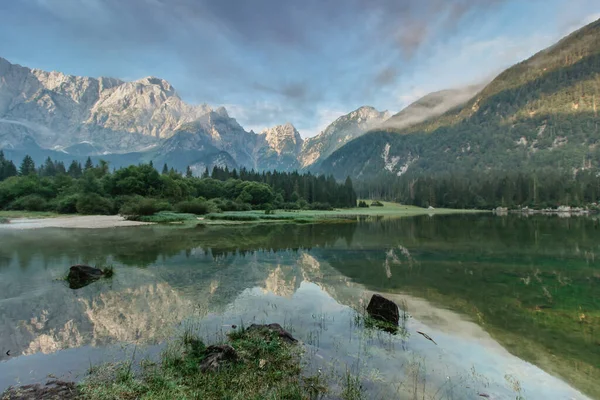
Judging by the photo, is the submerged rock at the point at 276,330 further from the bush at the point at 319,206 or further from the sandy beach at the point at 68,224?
the bush at the point at 319,206

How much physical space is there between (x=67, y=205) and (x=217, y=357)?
9044 cm

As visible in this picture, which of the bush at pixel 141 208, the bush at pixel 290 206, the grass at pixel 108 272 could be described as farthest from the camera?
the bush at pixel 290 206

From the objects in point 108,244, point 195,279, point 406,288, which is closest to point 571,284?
point 406,288

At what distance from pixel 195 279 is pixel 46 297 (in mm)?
6899

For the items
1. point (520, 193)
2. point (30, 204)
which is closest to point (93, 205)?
point (30, 204)

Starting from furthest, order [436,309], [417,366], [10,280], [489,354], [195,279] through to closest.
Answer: [195,279] → [10,280] → [436,309] → [489,354] → [417,366]

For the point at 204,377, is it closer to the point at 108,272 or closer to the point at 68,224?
the point at 108,272

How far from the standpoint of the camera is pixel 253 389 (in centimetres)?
723

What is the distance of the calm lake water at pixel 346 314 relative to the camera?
28.5ft

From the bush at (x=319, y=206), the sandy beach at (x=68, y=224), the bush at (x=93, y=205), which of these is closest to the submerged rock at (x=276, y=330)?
the sandy beach at (x=68, y=224)

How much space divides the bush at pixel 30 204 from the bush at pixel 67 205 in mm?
5573

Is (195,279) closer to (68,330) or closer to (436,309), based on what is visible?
(68,330)

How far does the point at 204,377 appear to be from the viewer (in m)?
7.72

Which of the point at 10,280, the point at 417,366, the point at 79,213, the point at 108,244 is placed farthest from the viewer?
the point at 79,213
